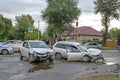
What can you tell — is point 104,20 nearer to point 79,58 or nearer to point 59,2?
point 59,2

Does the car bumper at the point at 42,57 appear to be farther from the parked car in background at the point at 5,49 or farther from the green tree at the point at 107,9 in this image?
the green tree at the point at 107,9

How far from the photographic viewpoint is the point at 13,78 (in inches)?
610

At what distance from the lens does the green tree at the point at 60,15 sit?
192 ft

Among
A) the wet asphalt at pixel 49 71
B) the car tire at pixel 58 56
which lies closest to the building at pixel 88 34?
the car tire at pixel 58 56

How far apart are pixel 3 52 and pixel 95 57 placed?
13065mm

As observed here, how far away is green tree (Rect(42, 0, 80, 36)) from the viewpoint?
58.4 meters

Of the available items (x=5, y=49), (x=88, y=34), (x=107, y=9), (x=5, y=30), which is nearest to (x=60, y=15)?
(x=107, y=9)

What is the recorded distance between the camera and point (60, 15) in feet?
192

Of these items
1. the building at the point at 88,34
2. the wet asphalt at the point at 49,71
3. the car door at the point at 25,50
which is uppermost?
the building at the point at 88,34

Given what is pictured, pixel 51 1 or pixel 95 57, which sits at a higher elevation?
pixel 51 1

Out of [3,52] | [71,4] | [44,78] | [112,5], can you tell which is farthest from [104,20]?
[44,78]

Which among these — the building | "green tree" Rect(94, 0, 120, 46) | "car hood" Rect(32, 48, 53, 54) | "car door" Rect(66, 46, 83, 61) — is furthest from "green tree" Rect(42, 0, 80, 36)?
the building

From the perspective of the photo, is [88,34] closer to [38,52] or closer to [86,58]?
[86,58]

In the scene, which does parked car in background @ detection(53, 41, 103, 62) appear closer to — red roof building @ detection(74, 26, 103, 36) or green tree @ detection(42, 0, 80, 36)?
green tree @ detection(42, 0, 80, 36)
